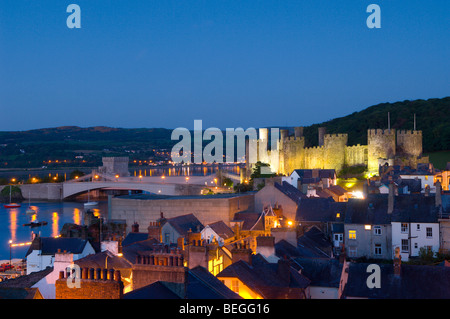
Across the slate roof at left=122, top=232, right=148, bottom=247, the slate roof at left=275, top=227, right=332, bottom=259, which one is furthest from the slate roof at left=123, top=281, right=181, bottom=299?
the slate roof at left=122, top=232, right=148, bottom=247

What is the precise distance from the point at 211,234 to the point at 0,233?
18.7 m

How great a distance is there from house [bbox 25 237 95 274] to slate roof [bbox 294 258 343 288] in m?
5.40

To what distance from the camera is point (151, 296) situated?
6016mm

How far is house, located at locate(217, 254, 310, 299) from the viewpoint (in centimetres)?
861

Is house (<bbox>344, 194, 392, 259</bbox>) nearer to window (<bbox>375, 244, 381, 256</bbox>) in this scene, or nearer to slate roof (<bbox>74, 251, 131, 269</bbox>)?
window (<bbox>375, 244, 381, 256</bbox>)

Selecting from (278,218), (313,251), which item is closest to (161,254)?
(313,251)

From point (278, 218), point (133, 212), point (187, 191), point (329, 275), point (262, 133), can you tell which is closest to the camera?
point (329, 275)

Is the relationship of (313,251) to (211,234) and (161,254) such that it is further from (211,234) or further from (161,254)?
(161,254)

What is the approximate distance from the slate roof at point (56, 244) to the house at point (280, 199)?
23.1 ft

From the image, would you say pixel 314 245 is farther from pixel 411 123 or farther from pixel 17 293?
pixel 411 123

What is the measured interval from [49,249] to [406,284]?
817 cm

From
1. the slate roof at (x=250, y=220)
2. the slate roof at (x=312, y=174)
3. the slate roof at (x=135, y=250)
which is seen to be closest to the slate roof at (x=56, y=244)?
the slate roof at (x=135, y=250)

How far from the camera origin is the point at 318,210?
19203mm

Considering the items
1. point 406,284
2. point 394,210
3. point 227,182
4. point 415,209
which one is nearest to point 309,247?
point 394,210
